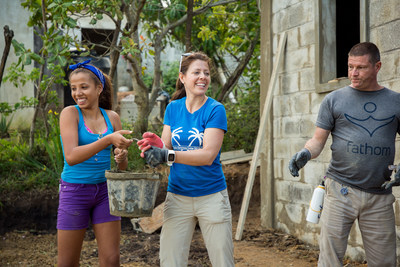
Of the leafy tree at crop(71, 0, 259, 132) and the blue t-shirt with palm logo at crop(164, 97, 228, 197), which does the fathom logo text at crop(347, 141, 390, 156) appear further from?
the leafy tree at crop(71, 0, 259, 132)

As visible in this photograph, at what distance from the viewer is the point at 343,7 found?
6.46 metres

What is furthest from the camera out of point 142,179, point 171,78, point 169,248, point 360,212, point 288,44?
point 171,78

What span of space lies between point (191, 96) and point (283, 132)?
3.66 meters

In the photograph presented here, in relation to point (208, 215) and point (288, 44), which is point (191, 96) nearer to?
point (208, 215)

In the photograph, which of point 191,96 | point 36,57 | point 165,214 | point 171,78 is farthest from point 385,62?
point 171,78

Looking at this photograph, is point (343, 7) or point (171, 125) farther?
point (343, 7)

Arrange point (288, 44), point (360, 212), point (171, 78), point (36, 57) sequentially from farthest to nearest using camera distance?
1. point (171, 78)
2. point (288, 44)
3. point (36, 57)
4. point (360, 212)

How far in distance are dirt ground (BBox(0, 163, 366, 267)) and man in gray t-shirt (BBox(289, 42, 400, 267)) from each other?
1705 millimetres

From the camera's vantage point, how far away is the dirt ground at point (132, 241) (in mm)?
5543

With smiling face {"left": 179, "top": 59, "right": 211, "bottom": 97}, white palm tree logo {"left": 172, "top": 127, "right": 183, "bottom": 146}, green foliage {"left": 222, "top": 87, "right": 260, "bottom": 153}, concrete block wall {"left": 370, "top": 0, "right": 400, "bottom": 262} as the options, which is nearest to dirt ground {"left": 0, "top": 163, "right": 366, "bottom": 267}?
green foliage {"left": 222, "top": 87, "right": 260, "bottom": 153}

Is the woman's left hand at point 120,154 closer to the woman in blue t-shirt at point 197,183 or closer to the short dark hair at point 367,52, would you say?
the woman in blue t-shirt at point 197,183

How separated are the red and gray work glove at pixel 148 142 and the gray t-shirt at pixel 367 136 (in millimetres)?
1321

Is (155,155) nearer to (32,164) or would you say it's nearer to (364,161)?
(364,161)

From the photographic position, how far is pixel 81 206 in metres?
3.12
